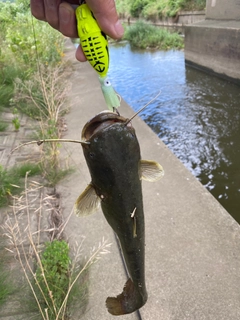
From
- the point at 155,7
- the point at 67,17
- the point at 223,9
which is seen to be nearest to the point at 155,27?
the point at 155,7

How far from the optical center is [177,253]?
2486mm

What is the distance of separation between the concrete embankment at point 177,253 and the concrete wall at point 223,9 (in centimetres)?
729

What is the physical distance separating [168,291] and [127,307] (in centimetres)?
80

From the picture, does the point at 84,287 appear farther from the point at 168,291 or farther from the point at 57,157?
the point at 57,157

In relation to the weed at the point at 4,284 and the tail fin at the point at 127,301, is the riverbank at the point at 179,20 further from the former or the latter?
the tail fin at the point at 127,301

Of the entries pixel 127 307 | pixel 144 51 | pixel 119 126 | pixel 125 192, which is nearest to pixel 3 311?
pixel 127 307

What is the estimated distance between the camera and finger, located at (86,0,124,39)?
3.64 feet

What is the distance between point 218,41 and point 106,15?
8864 mm

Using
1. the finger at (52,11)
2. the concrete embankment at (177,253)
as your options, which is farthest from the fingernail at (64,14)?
the concrete embankment at (177,253)

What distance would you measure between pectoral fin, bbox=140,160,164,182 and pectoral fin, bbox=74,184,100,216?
201 mm

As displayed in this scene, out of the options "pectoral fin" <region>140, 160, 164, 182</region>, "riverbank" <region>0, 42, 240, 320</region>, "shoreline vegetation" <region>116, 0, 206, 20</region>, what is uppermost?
"shoreline vegetation" <region>116, 0, 206, 20</region>

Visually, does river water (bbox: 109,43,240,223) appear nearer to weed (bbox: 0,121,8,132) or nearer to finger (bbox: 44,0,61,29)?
weed (bbox: 0,121,8,132)

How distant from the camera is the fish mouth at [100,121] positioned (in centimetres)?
97

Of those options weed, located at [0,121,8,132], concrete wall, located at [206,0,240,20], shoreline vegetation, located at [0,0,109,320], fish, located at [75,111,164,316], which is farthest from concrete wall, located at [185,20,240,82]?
fish, located at [75,111,164,316]
